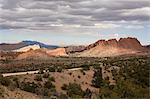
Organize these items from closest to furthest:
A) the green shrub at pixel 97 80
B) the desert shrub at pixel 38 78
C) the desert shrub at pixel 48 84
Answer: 1. the desert shrub at pixel 48 84
2. the desert shrub at pixel 38 78
3. the green shrub at pixel 97 80

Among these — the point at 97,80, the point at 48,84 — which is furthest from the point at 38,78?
the point at 97,80

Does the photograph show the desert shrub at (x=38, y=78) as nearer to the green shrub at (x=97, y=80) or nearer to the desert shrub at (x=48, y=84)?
the desert shrub at (x=48, y=84)

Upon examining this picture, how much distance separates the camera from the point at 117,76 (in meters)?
58.2

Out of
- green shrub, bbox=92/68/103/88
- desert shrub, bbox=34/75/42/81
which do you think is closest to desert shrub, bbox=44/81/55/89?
desert shrub, bbox=34/75/42/81

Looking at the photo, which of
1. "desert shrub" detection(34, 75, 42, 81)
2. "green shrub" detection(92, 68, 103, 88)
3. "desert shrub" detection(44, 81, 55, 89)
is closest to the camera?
"desert shrub" detection(44, 81, 55, 89)

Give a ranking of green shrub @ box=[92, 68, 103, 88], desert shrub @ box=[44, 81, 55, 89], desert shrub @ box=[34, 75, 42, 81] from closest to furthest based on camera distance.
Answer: desert shrub @ box=[44, 81, 55, 89]
desert shrub @ box=[34, 75, 42, 81]
green shrub @ box=[92, 68, 103, 88]

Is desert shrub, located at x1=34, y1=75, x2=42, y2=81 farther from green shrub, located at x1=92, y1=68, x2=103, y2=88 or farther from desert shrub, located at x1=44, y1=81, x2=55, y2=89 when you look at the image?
green shrub, located at x1=92, y1=68, x2=103, y2=88

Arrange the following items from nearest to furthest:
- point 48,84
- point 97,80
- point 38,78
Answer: point 48,84 < point 38,78 < point 97,80

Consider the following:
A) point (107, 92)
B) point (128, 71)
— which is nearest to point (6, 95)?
point (107, 92)

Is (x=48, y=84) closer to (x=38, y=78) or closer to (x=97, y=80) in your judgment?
(x=38, y=78)

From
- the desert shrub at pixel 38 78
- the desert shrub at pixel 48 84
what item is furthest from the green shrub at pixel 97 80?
the desert shrub at pixel 38 78

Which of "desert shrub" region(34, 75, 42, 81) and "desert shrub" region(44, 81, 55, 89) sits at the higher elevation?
"desert shrub" region(34, 75, 42, 81)

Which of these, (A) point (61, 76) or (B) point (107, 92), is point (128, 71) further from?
(B) point (107, 92)

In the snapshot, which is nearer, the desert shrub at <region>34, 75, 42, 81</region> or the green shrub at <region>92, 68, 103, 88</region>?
the desert shrub at <region>34, 75, 42, 81</region>
